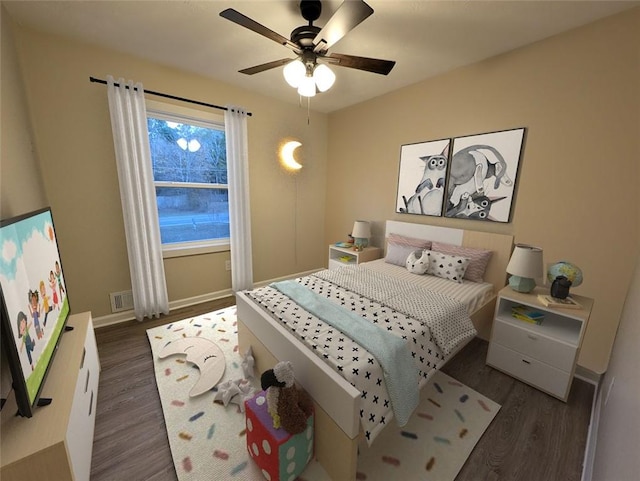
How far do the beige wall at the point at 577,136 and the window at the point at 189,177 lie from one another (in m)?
2.55

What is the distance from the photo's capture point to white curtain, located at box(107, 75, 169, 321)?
229 centimetres

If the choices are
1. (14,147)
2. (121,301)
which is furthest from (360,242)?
(14,147)

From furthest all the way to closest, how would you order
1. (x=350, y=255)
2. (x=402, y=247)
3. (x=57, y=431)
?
(x=350, y=255) < (x=402, y=247) < (x=57, y=431)

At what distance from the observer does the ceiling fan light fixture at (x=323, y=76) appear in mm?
1657

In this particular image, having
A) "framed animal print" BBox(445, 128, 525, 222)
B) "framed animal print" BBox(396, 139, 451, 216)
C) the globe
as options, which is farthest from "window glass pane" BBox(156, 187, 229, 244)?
the globe

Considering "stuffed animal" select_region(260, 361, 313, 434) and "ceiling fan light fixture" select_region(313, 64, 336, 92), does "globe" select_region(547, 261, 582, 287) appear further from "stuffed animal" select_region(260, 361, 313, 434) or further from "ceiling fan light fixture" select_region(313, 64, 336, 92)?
"ceiling fan light fixture" select_region(313, 64, 336, 92)

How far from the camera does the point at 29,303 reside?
3.54 feet

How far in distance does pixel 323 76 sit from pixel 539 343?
235 centimetres

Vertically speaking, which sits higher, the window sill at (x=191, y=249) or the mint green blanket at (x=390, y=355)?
the window sill at (x=191, y=249)

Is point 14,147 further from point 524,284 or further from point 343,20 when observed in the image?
point 524,284

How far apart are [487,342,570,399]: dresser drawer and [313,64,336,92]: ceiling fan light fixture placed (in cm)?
231

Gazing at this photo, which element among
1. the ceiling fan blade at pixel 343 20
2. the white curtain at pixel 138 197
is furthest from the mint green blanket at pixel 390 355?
the white curtain at pixel 138 197

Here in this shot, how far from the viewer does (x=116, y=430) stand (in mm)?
1478

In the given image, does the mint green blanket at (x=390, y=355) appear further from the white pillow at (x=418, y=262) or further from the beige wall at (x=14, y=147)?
the beige wall at (x=14, y=147)
